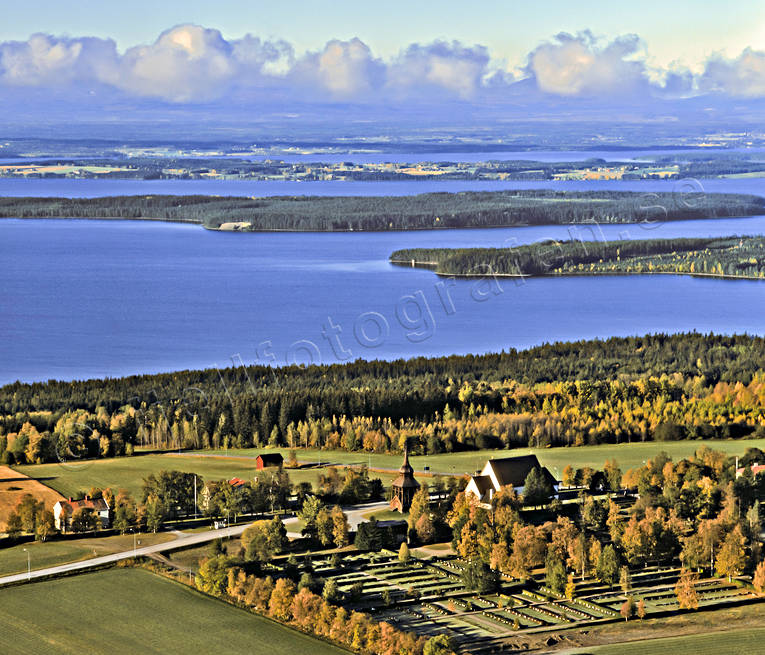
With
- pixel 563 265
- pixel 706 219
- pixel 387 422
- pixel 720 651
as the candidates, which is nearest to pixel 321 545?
pixel 720 651

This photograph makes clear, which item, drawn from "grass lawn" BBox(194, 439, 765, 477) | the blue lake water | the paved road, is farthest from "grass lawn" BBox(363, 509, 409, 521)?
the blue lake water

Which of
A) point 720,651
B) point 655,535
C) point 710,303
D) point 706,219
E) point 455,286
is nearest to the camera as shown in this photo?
point 720,651

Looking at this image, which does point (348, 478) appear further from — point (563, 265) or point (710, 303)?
point (563, 265)

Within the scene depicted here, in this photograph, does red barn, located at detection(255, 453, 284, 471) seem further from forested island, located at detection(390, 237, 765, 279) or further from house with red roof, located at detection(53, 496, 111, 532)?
forested island, located at detection(390, 237, 765, 279)

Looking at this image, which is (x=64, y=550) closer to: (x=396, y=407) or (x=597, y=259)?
(x=396, y=407)

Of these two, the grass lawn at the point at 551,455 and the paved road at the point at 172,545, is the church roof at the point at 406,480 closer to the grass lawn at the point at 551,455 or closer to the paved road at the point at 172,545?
the paved road at the point at 172,545

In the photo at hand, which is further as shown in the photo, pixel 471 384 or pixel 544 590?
pixel 471 384
